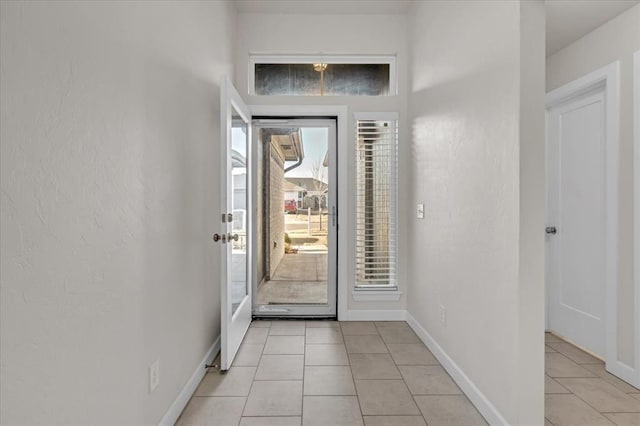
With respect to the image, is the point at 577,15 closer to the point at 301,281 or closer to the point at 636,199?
the point at 636,199

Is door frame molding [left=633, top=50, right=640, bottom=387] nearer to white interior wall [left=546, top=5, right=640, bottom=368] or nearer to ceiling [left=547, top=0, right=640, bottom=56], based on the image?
white interior wall [left=546, top=5, right=640, bottom=368]

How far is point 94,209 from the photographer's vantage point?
119cm

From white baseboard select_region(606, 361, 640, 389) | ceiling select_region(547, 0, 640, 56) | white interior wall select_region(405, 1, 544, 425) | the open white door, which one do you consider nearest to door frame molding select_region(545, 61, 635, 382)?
white baseboard select_region(606, 361, 640, 389)

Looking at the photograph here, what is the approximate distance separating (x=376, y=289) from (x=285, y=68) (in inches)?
95.1

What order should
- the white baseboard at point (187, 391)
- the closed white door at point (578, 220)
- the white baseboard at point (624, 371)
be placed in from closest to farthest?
the white baseboard at point (187, 391), the white baseboard at point (624, 371), the closed white door at point (578, 220)

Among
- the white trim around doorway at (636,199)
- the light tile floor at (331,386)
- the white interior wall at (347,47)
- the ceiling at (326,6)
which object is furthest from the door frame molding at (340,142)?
the white trim around doorway at (636,199)

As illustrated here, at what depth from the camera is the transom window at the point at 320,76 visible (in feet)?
11.5

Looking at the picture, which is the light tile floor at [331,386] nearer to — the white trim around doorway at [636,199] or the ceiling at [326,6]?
the white trim around doorway at [636,199]

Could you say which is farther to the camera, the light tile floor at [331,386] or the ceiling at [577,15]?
the ceiling at [577,15]

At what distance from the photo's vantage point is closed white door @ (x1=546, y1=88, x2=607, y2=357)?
107 inches

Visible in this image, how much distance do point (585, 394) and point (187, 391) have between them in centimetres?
242

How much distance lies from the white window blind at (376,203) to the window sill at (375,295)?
52mm

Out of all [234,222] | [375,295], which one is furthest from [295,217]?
[375,295]

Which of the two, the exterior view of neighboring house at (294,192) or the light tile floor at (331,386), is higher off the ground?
the exterior view of neighboring house at (294,192)
